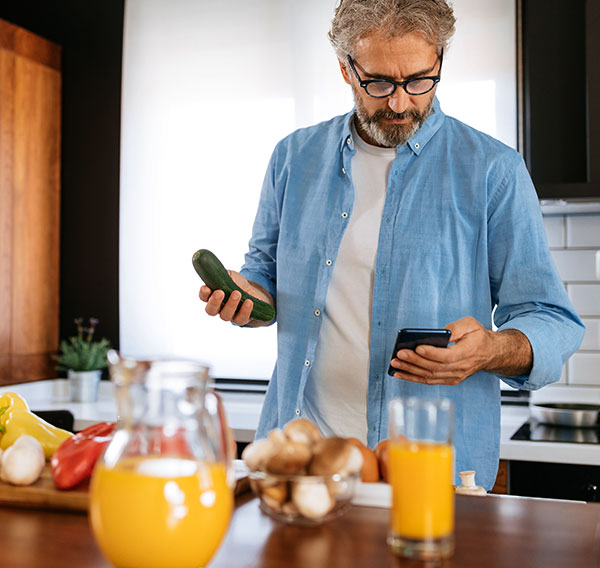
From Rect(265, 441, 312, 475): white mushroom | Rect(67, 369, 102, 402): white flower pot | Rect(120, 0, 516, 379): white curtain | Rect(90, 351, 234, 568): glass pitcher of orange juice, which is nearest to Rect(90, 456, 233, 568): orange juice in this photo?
Rect(90, 351, 234, 568): glass pitcher of orange juice

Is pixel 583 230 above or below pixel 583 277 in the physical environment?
above

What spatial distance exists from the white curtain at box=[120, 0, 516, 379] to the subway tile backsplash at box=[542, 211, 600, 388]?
99 cm

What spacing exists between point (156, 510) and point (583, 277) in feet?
8.18

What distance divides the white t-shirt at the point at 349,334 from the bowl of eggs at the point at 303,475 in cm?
84

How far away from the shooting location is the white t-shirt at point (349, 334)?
5.58 feet

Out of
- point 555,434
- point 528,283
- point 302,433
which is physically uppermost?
point 528,283

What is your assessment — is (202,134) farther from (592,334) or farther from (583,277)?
(592,334)

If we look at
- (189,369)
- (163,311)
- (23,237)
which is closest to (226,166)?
(163,311)

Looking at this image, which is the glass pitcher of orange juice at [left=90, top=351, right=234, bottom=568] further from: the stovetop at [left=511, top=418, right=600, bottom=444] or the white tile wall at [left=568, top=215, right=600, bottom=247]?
the white tile wall at [left=568, top=215, right=600, bottom=247]

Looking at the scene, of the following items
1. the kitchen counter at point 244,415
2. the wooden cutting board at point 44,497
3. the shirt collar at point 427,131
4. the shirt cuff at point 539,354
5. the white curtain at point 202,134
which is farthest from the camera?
the white curtain at point 202,134

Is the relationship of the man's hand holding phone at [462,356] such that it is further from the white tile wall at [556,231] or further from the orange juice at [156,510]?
the white tile wall at [556,231]

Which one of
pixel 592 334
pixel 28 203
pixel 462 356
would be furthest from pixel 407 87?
pixel 28 203

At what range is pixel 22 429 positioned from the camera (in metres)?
1.17

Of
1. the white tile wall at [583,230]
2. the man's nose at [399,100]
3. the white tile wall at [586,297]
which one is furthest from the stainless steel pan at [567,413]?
the man's nose at [399,100]
